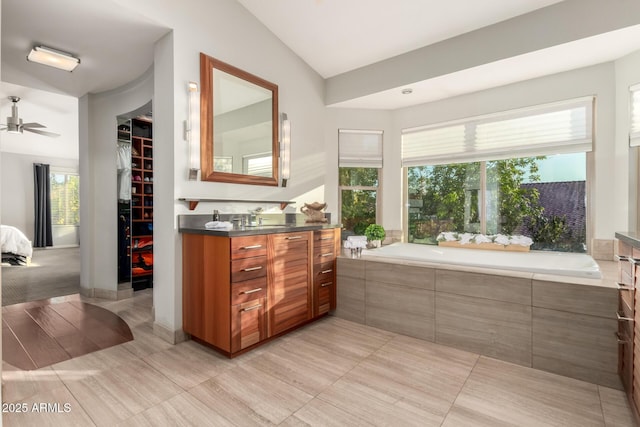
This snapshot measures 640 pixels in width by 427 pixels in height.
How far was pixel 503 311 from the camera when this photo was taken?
2316mm

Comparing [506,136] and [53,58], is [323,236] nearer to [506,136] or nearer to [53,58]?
[506,136]

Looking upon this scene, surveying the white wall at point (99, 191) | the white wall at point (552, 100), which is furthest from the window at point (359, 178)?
the white wall at point (99, 191)

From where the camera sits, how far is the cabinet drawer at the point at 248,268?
2.30m

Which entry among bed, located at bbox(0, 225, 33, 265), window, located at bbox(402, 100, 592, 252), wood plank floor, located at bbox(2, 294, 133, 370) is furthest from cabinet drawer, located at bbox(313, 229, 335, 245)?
bed, located at bbox(0, 225, 33, 265)

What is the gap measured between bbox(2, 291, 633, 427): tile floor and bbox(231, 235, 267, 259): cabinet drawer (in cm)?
75

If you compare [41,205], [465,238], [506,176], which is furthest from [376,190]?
[41,205]

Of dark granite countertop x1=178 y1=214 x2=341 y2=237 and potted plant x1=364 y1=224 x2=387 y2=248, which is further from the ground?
dark granite countertop x1=178 y1=214 x2=341 y2=237

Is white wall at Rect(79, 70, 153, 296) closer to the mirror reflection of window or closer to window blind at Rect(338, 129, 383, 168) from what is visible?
the mirror reflection of window

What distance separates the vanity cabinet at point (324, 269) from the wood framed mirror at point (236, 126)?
2.73ft

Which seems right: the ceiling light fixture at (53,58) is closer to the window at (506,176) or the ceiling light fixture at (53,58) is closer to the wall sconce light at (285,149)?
the wall sconce light at (285,149)

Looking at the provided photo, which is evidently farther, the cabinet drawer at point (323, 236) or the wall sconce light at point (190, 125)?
the cabinet drawer at point (323, 236)

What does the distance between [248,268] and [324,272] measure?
95 cm

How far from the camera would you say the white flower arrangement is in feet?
11.2

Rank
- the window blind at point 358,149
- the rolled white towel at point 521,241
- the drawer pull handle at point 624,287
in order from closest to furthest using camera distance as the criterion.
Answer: the drawer pull handle at point 624,287, the rolled white towel at point 521,241, the window blind at point 358,149
